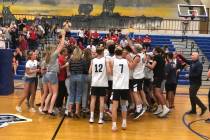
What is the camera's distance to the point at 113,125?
8773 millimetres

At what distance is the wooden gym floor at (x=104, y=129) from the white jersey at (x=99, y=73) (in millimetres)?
924

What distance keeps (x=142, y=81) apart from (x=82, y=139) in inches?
107

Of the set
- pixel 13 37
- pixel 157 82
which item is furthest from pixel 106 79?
pixel 13 37

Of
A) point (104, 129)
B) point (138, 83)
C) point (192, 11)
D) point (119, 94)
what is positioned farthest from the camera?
point (192, 11)

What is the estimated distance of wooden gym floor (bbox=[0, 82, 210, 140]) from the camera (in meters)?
8.29

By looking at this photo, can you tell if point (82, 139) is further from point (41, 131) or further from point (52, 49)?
point (52, 49)

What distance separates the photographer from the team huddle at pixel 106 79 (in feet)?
28.9

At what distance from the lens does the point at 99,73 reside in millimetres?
9203

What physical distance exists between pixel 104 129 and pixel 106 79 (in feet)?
3.63

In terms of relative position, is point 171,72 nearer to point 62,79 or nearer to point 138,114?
point 138,114

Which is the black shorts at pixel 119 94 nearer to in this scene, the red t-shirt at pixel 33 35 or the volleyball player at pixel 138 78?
the volleyball player at pixel 138 78

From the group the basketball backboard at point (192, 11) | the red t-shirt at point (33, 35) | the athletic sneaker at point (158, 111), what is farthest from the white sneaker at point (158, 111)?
the basketball backboard at point (192, 11)

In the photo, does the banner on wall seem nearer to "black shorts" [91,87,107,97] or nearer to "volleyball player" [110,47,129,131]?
"black shorts" [91,87,107,97]

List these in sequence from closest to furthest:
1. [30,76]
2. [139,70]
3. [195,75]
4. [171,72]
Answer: [139,70] → [30,76] → [195,75] → [171,72]
